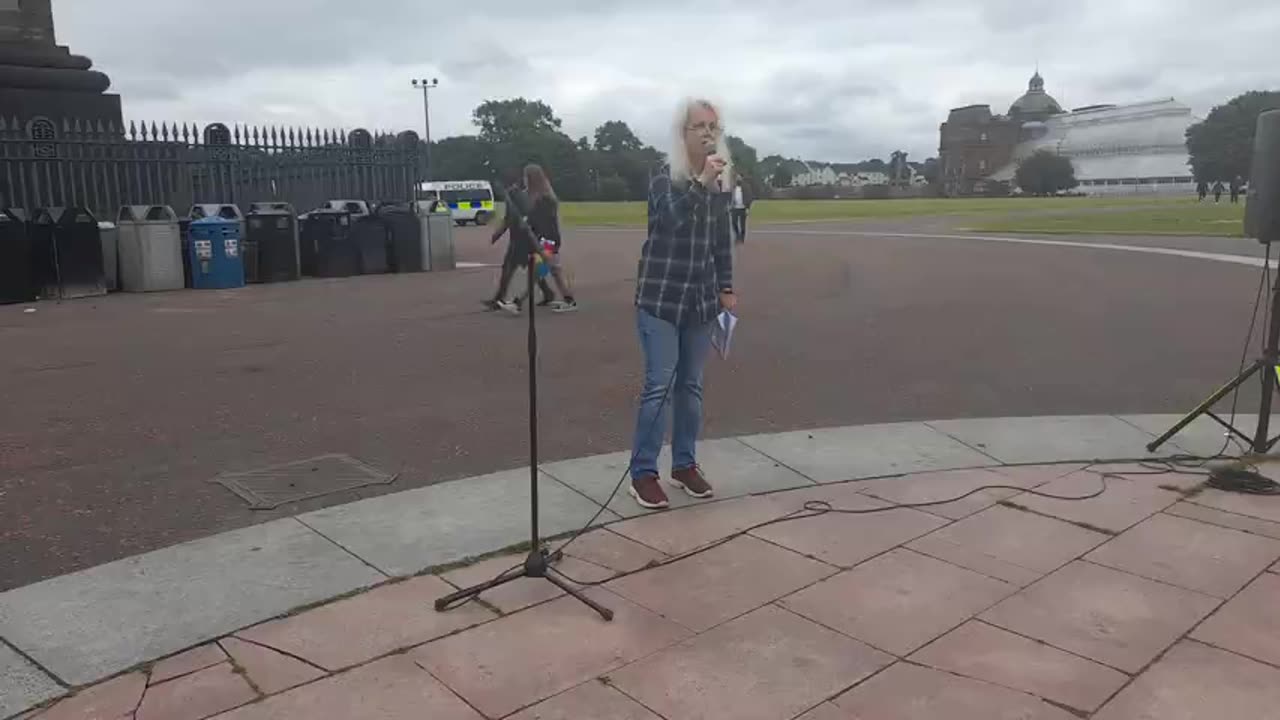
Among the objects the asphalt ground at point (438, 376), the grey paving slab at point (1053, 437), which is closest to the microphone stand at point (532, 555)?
the asphalt ground at point (438, 376)

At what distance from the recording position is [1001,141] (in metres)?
152

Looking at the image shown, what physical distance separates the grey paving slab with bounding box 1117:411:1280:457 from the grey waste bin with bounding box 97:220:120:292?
13.3 metres

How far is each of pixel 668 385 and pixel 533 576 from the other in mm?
1228

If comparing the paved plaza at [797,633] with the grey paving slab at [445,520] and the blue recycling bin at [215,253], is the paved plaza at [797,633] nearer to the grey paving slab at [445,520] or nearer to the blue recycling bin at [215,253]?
the grey paving slab at [445,520]

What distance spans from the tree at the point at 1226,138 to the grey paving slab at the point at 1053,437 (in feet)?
313

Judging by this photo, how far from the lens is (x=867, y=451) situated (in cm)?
568

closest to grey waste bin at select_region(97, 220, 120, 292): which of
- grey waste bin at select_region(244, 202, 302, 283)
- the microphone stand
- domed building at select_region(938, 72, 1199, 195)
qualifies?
grey waste bin at select_region(244, 202, 302, 283)

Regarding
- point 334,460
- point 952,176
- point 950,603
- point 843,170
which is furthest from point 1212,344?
point 843,170

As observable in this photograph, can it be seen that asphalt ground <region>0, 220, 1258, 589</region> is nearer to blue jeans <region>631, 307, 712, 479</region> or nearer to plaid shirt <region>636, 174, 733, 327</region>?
blue jeans <region>631, 307, 712, 479</region>

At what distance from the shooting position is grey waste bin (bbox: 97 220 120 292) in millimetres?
13703

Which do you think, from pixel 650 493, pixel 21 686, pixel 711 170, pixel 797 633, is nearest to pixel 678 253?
pixel 711 170

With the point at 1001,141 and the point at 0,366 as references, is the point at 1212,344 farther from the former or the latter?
the point at 1001,141

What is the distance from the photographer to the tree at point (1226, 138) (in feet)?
291

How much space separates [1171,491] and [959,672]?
2523 millimetres
